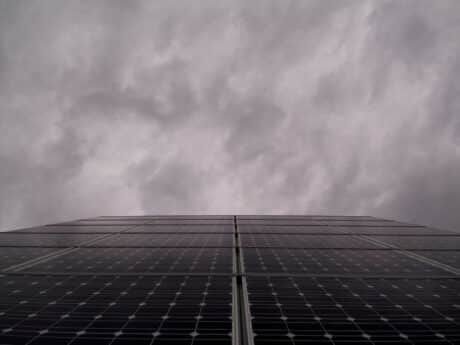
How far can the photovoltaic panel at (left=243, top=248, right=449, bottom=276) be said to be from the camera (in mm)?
15758

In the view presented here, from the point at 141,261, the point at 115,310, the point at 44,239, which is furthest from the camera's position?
the point at 44,239

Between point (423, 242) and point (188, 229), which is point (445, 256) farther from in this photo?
point (188, 229)

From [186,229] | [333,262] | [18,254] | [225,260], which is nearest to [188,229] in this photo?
[186,229]

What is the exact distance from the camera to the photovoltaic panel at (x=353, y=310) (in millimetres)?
8891

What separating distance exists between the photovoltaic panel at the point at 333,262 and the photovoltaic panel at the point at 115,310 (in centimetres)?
423

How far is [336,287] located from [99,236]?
24.1 meters

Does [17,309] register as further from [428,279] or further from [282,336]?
[428,279]

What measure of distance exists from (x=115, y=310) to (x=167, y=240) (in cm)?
1439

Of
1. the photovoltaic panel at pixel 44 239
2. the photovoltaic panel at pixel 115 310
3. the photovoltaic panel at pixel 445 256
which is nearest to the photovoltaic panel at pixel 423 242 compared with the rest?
the photovoltaic panel at pixel 445 256

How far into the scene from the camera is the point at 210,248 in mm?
21375

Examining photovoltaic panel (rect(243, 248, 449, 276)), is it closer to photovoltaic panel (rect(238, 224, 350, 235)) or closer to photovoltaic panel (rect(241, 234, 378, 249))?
photovoltaic panel (rect(241, 234, 378, 249))

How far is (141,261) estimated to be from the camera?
1755cm

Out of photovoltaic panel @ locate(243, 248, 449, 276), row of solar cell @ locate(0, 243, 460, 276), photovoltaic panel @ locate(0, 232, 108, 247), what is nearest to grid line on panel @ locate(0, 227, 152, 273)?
row of solar cell @ locate(0, 243, 460, 276)

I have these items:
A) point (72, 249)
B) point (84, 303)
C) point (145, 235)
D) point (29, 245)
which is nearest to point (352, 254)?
point (84, 303)
